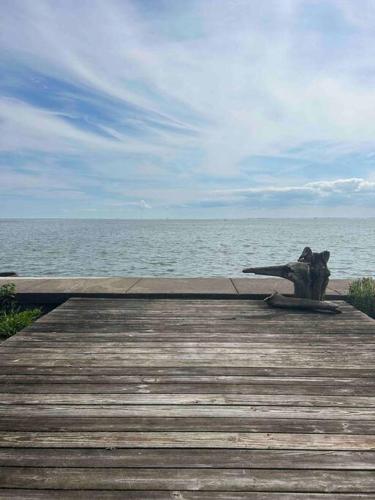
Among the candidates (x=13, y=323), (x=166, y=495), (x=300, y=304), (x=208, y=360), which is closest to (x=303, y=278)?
(x=300, y=304)

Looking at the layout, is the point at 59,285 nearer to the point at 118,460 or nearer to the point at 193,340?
the point at 193,340

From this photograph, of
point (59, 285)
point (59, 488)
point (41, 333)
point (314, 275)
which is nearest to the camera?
point (59, 488)

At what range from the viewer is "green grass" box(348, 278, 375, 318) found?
25.7ft

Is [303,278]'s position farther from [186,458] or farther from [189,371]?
[186,458]

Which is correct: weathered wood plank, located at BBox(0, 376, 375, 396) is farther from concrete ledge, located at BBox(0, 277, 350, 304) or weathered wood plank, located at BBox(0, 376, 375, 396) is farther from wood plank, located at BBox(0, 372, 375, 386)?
concrete ledge, located at BBox(0, 277, 350, 304)

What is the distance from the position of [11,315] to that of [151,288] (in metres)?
2.89

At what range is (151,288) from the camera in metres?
8.97

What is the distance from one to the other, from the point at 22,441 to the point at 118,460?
0.77 metres

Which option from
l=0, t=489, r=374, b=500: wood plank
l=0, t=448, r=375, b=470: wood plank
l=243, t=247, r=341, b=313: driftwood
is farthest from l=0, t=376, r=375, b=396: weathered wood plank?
l=243, t=247, r=341, b=313: driftwood

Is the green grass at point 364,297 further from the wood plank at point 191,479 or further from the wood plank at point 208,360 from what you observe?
the wood plank at point 191,479

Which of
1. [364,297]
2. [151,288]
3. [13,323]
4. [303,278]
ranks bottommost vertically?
[13,323]

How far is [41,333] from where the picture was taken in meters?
5.82

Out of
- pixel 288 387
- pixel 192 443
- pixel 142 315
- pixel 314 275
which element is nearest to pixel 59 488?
pixel 192 443

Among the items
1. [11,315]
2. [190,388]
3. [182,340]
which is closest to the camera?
[190,388]
